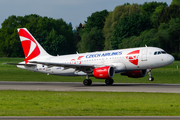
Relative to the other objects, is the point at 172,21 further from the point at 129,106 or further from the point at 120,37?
the point at 129,106

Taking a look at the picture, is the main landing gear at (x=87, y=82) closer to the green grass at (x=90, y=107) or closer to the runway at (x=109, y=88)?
the runway at (x=109, y=88)

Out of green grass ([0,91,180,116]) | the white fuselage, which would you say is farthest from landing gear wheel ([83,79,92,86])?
green grass ([0,91,180,116])

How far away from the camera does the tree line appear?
106 meters

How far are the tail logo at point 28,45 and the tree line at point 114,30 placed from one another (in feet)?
195

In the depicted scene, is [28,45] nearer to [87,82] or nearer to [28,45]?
[28,45]

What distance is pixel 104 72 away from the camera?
1465 inches

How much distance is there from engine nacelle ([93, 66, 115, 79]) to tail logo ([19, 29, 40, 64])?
1131 centimetres

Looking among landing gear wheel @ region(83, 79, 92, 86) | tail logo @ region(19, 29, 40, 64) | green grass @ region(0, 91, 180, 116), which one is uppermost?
tail logo @ region(19, 29, 40, 64)

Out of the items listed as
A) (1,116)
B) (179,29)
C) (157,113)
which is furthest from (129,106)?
(179,29)

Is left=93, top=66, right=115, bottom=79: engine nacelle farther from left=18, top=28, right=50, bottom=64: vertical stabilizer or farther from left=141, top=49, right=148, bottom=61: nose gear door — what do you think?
left=18, top=28, right=50, bottom=64: vertical stabilizer

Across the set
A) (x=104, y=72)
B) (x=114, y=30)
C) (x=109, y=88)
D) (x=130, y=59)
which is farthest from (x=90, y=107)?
(x=114, y=30)

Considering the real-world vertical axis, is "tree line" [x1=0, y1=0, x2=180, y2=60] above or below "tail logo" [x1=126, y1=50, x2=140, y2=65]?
above

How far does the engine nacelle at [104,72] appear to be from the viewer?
37.2 meters

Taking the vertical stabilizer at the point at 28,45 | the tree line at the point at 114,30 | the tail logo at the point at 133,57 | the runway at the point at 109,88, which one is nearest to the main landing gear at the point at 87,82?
the runway at the point at 109,88
